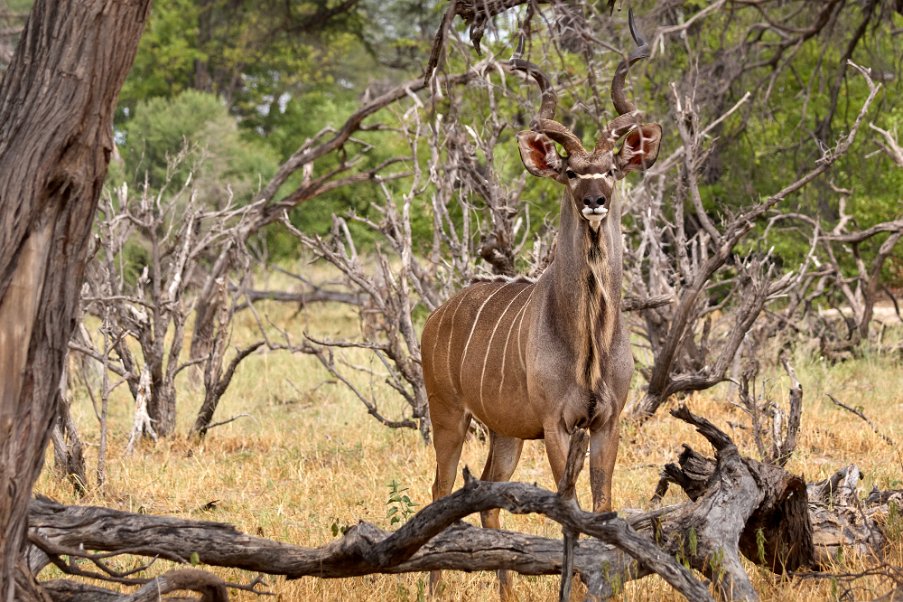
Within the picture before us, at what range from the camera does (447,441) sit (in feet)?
16.9

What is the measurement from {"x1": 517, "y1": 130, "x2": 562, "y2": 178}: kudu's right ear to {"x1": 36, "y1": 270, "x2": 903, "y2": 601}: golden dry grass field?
60.7 inches

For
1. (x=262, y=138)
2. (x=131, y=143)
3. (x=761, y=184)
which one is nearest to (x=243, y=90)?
(x=262, y=138)

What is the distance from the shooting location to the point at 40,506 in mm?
3609

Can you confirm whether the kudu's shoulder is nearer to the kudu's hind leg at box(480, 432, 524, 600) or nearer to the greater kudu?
the greater kudu

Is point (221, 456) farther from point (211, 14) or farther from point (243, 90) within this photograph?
point (243, 90)

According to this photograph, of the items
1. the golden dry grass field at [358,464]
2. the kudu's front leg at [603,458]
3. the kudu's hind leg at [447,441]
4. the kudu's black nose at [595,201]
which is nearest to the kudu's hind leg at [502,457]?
the kudu's hind leg at [447,441]

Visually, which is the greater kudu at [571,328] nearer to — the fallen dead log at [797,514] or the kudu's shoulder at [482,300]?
the kudu's shoulder at [482,300]

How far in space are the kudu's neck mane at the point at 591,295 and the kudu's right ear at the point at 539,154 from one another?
18cm

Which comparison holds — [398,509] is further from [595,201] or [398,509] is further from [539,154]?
[595,201]

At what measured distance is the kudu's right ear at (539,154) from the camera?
4.56 metres

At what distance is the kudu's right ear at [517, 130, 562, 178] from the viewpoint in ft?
15.0

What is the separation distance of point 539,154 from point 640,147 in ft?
1.28

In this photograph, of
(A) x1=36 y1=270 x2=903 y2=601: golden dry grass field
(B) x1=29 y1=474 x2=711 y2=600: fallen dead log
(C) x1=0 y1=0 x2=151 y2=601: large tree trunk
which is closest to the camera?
(C) x1=0 y1=0 x2=151 y2=601: large tree trunk

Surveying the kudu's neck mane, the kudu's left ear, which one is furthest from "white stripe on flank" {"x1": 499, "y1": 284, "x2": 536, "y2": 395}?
the kudu's left ear
